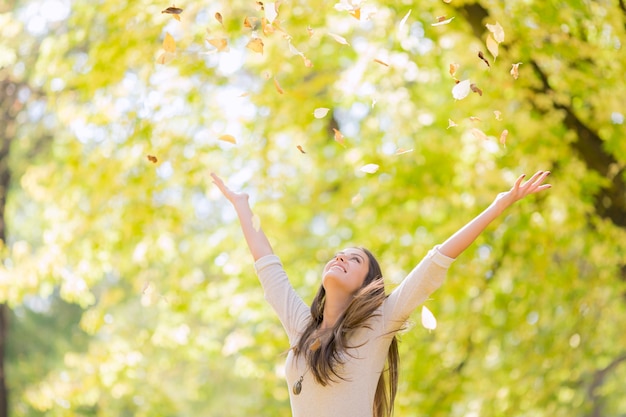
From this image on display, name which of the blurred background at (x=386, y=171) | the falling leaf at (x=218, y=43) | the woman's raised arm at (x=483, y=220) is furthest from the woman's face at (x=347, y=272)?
the blurred background at (x=386, y=171)

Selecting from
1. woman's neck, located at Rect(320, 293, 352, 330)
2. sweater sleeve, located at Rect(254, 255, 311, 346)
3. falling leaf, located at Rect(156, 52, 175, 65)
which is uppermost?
falling leaf, located at Rect(156, 52, 175, 65)

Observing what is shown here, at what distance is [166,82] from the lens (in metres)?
6.39

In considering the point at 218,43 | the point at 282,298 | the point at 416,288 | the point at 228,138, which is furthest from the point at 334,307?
the point at 218,43

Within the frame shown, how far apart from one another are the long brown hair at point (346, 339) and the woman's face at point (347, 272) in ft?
Result: 0.08

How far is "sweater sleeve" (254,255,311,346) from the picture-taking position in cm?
313

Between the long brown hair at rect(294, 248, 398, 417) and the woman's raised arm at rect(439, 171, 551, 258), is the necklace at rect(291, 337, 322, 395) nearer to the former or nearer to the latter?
the long brown hair at rect(294, 248, 398, 417)

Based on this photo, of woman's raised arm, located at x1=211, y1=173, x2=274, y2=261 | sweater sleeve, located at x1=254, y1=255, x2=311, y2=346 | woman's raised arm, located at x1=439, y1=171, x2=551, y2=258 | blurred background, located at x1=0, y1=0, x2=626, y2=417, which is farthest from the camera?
blurred background, located at x1=0, y1=0, x2=626, y2=417

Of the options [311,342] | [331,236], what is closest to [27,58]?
[331,236]

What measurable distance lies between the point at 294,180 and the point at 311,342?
537cm

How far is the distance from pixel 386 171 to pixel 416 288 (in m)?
3.48

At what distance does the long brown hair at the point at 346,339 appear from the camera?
283 cm

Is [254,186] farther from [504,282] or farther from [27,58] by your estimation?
[27,58]

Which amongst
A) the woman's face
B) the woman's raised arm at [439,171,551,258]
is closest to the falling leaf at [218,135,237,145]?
the woman's face

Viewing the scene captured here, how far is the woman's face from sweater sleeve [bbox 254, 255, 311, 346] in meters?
0.18
